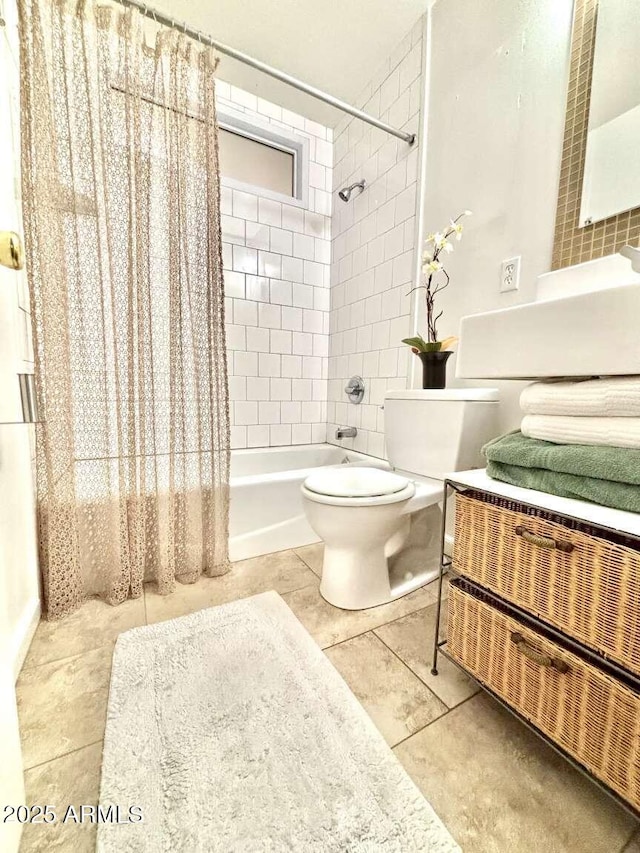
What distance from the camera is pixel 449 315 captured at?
5.02 ft

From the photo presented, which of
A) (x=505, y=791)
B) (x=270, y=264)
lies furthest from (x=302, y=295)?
(x=505, y=791)

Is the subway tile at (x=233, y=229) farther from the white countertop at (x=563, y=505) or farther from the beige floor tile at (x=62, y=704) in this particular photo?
the beige floor tile at (x=62, y=704)

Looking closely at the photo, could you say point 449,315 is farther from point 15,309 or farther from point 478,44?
point 15,309

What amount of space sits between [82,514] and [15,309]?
0.67 metres

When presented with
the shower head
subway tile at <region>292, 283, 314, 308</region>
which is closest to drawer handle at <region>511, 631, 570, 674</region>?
subway tile at <region>292, 283, 314, 308</region>

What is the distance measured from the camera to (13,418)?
88cm

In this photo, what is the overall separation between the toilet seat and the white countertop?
333 millimetres

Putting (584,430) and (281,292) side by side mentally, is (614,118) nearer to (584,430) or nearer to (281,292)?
(584,430)

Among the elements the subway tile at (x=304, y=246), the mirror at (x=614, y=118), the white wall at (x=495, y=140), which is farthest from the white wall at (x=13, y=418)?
the mirror at (x=614, y=118)

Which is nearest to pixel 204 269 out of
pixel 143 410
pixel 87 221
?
pixel 87 221

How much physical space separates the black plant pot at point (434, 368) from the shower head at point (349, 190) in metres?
1.23

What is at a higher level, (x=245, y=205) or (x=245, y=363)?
(x=245, y=205)

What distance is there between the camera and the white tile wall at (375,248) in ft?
5.62

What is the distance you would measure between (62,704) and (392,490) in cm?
105
